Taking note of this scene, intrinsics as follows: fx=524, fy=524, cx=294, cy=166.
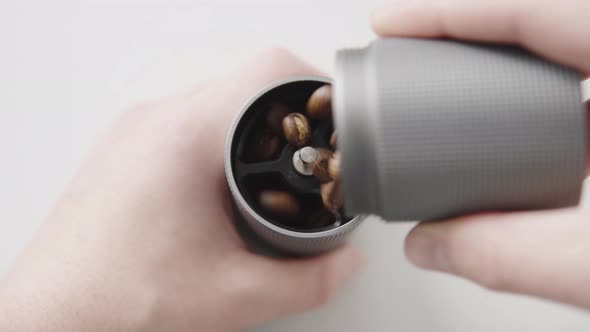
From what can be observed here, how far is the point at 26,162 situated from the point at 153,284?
0.27m

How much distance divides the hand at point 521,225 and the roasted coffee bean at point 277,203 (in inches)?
4.6

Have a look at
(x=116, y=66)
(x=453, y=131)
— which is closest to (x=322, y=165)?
(x=453, y=131)

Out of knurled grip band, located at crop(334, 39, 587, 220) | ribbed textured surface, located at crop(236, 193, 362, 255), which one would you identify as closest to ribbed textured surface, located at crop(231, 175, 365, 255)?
ribbed textured surface, located at crop(236, 193, 362, 255)

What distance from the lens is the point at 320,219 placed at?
410 mm

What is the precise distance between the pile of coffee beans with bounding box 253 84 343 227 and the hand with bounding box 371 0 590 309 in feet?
0.25

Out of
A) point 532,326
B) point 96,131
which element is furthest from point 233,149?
point 532,326

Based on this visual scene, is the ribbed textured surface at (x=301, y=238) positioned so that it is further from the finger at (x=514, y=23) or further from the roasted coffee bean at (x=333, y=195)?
the finger at (x=514, y=23)

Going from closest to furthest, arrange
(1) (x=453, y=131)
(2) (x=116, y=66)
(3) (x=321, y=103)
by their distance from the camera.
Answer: (1) (x=453, y=131) → (3) (x=321, y=103) → (2) (x=116, y=66)

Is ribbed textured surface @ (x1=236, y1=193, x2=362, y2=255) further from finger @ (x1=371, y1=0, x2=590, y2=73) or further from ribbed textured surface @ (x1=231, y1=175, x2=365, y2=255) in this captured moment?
finger @ (x1=371, y1=0, x2=590, y2=73)

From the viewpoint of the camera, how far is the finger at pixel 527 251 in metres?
0.26

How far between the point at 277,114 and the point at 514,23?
0.18 meters

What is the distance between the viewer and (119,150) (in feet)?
1.51

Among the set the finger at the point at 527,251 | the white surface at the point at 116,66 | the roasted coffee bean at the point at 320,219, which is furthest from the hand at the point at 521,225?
the white surface at the point at 116,66

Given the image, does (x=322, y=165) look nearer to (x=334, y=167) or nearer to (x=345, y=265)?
(x=334, y=167)
